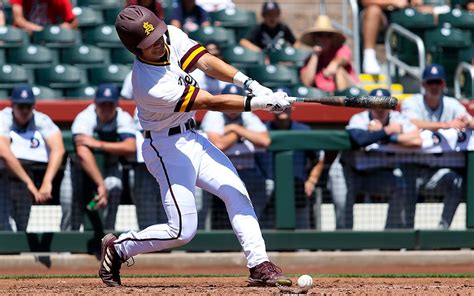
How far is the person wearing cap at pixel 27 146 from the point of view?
8500 millimetres

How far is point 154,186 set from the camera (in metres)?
8.71

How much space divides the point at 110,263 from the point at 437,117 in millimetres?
3720

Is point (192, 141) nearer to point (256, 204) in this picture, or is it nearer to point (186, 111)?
point (186, 111)

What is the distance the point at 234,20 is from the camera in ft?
37.6

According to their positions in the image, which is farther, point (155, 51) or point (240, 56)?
point (240, 56)

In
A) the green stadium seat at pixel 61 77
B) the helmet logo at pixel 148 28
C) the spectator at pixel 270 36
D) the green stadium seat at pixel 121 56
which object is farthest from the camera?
the spectator at pixel 270 36

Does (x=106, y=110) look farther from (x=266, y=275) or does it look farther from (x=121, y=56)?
(x=266, y=275)

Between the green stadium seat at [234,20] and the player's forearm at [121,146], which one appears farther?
the green stadium seat at [234,20]

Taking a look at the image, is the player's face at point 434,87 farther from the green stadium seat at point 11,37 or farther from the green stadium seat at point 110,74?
the green stadium seat at point 11,37

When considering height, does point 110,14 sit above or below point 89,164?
above

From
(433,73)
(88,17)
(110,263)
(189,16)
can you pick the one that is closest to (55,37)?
(88,17)

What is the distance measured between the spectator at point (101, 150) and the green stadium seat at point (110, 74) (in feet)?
4.24

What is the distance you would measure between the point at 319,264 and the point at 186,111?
3309mm

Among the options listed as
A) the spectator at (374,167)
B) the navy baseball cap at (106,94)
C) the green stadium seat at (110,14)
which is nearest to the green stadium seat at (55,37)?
the green stadium seat at (110,14)
